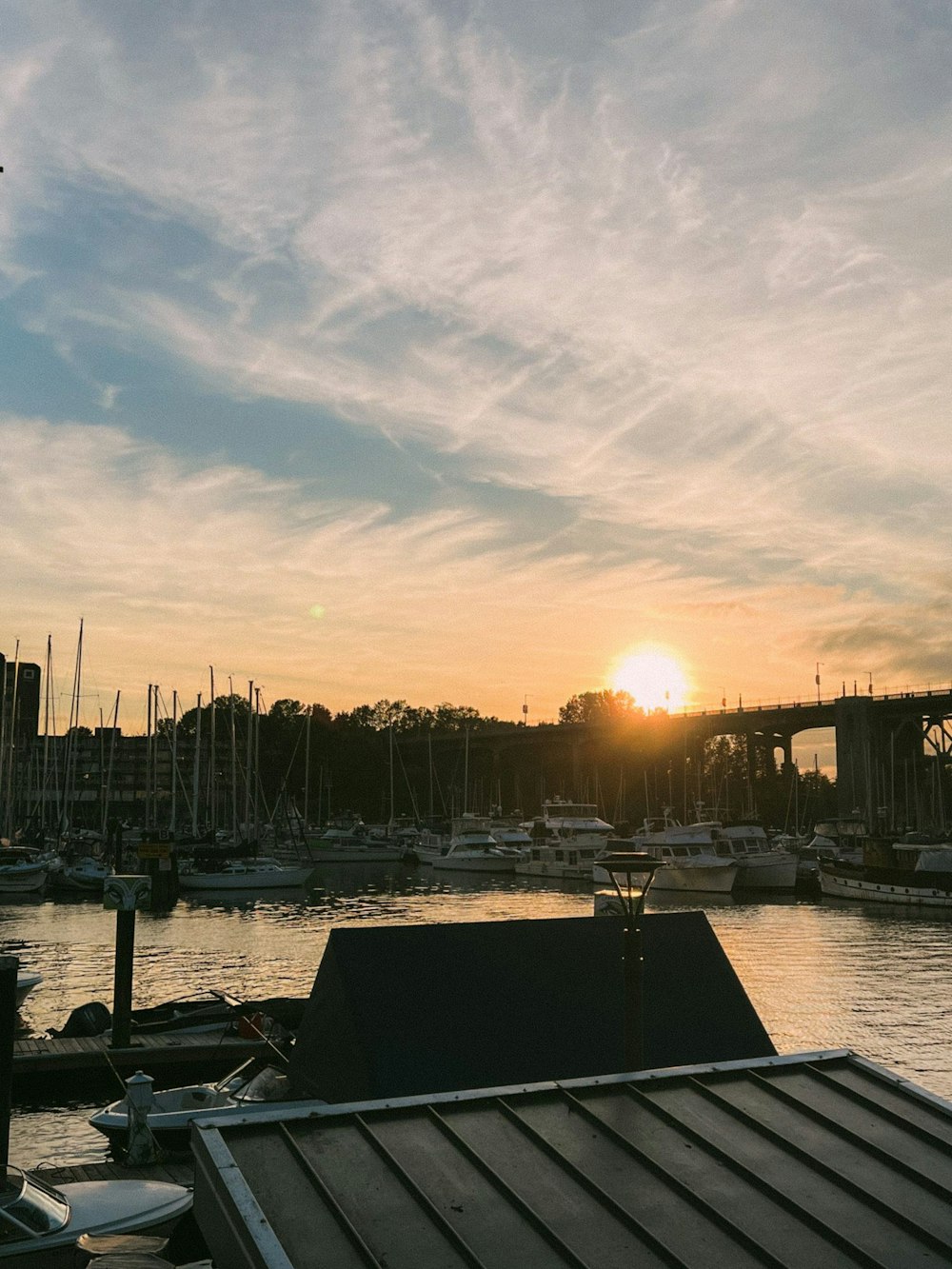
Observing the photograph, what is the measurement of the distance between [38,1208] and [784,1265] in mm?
7913

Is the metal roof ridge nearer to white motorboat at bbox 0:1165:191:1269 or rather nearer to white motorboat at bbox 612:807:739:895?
white motorboat at bbox 0:1165:191:1269

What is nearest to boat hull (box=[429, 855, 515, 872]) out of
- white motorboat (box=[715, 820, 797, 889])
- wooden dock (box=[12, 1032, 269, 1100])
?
white motorboat (box=[715, 820, 797, 889])

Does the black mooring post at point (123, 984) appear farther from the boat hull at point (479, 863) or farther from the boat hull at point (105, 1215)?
the boat hull at point (479, 863)

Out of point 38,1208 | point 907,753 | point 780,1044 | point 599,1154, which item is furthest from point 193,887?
point 907,753

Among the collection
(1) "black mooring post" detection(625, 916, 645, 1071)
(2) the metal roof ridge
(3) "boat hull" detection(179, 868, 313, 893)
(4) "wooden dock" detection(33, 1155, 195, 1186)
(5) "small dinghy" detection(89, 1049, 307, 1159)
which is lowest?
(3) "boat hull" detection(179, 868, 313, 893)

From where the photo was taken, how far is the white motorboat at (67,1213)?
9.78 meters

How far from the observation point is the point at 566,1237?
448 centimetres

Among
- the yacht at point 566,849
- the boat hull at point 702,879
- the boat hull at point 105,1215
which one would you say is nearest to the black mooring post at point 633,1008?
the boat hull at point 105,1215

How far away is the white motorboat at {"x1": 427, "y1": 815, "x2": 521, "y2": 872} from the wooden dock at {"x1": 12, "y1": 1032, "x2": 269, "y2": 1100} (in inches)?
2685

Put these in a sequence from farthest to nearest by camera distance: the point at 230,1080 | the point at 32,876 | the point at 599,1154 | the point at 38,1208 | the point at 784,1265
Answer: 1. the point at 32,876
2. the point at 230,1080
3. the point at 38,1208
4. the point at 599,1154
5. the point at 784,1265

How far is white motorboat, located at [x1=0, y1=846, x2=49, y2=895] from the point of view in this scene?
68062 millimetres

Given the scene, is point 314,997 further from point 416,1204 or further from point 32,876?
point 32,876

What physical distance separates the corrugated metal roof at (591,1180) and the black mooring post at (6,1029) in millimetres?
8556

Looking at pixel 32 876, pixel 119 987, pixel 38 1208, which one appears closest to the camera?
pixel 38 1208
